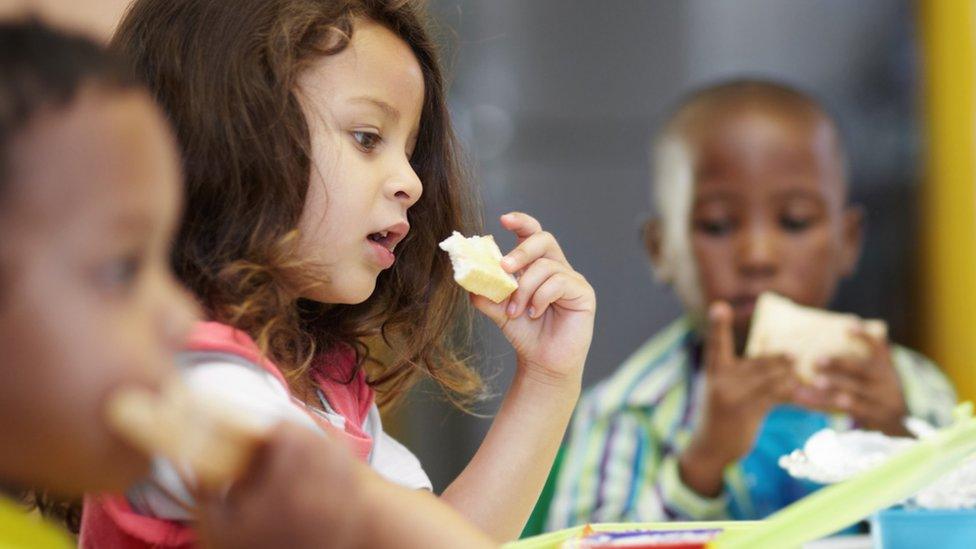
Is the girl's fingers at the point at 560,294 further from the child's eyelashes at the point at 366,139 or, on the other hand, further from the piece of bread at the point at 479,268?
the child's eyelashes at the point at 366,139

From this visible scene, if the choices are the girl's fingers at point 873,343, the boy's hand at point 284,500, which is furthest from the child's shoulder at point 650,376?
the boy's hand at point 284,500

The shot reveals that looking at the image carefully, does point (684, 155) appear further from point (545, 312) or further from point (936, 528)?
point (936, 528)

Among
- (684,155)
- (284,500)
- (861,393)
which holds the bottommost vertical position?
(284,500)

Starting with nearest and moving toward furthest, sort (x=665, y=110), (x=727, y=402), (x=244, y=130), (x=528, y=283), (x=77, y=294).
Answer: (x=77, y=294)
(x=244, y=130)
(x=528, y=283)
(x=727, y=402)
(x=665, y=110)

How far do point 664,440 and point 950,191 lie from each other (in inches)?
21.6

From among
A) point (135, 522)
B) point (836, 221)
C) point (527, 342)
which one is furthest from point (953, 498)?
point (836, 221)

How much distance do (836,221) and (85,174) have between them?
1415 millimetres

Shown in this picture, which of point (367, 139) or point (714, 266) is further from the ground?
point (714, 266)

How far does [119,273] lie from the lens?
0.99ft

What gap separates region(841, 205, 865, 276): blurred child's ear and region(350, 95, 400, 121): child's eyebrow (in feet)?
3.43

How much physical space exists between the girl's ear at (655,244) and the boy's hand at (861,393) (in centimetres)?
25

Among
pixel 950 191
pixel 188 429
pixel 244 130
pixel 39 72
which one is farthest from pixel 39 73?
pixel 950 191

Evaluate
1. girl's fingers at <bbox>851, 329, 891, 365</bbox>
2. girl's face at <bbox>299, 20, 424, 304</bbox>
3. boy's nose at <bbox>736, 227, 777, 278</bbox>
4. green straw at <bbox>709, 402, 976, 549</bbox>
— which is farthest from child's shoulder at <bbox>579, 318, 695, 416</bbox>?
green straw at <bbox>709, 402, 976, 549</bbox>

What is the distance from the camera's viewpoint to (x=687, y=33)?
1629 mm
